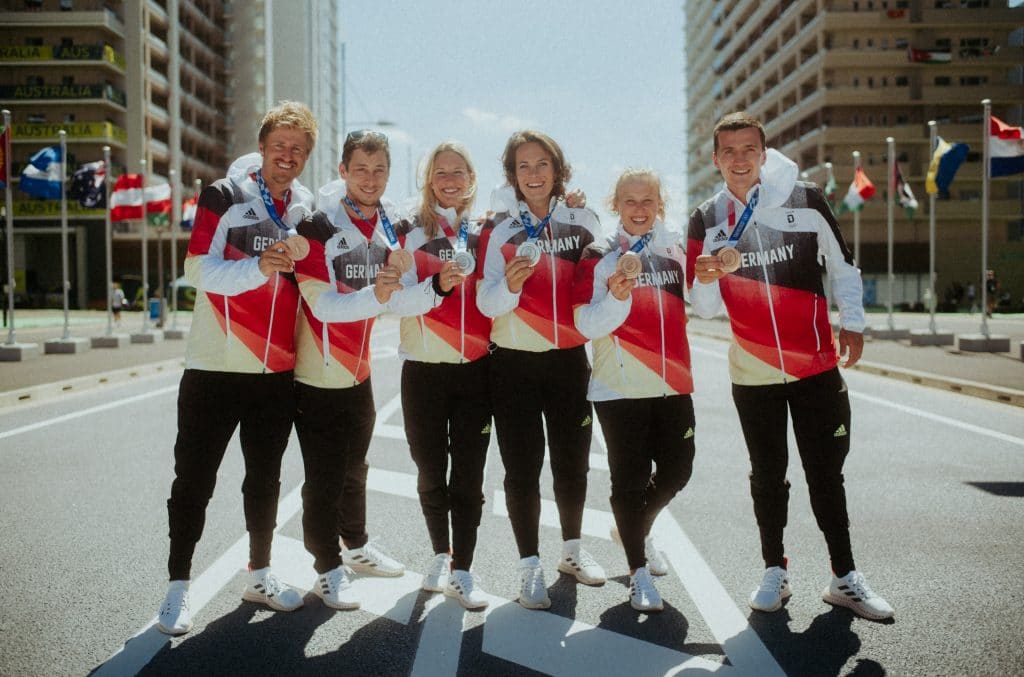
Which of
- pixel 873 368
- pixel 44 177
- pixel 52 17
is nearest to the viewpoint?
pixel 873 368

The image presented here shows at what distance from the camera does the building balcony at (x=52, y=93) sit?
192ft

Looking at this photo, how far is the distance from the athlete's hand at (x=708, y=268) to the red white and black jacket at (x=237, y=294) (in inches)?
74.5

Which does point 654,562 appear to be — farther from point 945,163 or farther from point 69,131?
point 69,131

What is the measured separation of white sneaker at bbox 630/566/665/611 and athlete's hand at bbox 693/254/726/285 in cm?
143

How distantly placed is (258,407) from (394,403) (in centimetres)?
793

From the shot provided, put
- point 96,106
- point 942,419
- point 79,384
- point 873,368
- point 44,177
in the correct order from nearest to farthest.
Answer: point 942,419 < point 79,384 < point 873,368 < point 44,177 < point 96,106

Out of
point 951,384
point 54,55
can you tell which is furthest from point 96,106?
point 951,384

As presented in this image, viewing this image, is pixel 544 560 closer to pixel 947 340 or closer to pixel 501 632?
pixel 501 632

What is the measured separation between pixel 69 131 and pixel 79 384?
51.8 meters

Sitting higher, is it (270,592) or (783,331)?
(783,331)

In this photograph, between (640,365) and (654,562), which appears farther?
(654,562)

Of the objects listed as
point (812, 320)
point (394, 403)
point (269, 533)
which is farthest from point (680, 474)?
point (394, 403)

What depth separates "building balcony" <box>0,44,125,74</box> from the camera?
58.7 metres

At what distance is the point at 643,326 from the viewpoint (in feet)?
13.8
